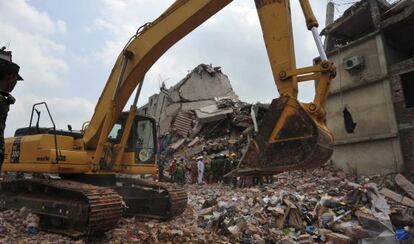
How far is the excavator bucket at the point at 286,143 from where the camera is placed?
3775 mm

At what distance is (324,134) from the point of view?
12.7 feet

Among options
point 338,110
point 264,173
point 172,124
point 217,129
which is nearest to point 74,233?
point 264,173

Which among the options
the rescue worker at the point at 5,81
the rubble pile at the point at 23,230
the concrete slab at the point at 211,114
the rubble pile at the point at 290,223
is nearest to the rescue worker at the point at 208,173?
the concrete slab at the point at 211,114

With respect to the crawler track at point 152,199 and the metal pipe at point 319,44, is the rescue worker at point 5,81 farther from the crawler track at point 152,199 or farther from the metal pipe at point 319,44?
the crawler track at point 152,199

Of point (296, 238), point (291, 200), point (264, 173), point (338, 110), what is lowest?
point (296, 238)

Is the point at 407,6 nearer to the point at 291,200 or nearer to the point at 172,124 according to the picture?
the point at 291,200

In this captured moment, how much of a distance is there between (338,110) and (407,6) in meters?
4.47

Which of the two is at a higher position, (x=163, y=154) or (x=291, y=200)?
(x=163, y=154)

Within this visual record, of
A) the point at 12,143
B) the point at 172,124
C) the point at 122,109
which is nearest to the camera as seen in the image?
the point at 122,109

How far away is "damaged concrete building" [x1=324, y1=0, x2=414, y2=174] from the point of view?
477 inches

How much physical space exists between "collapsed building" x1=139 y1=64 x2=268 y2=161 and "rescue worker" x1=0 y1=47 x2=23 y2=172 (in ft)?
54.9

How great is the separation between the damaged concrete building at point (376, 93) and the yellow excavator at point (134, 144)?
8.30 metres

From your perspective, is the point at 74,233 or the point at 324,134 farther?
the point at 74,233

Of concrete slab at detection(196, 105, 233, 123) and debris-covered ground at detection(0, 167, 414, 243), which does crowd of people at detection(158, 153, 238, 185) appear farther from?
debris-covered ground at detection(0, 167, 414, 243)
